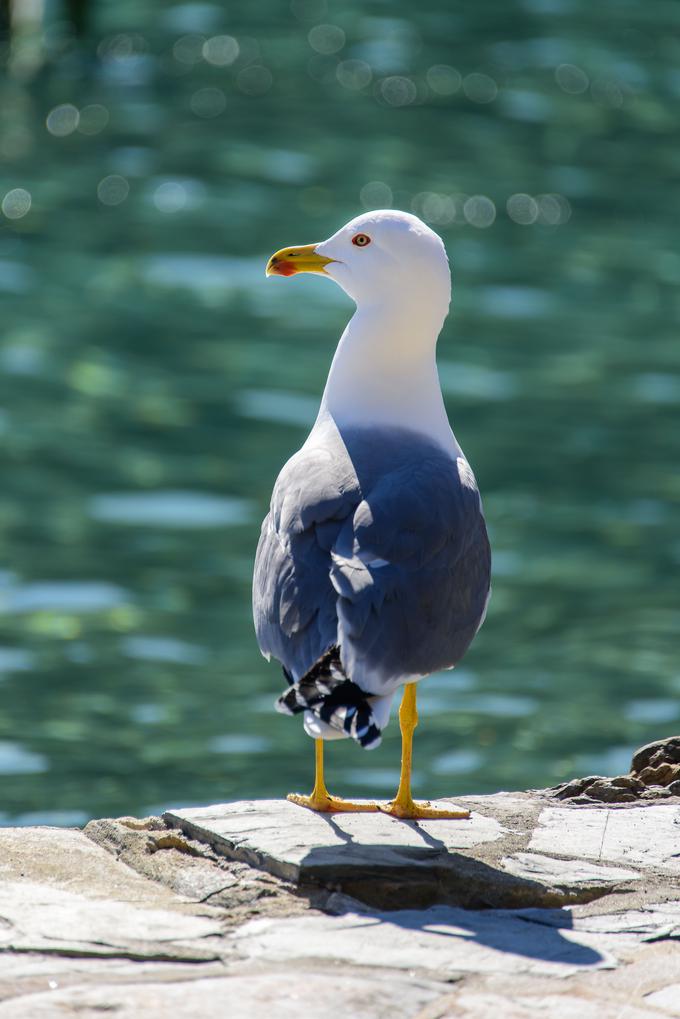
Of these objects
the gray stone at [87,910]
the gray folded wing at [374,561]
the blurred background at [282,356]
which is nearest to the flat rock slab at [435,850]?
the gray stone at [87,910]

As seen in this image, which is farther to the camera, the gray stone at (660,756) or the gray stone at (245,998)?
the gray stone at (660,756)

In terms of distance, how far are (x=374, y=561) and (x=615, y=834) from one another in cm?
93

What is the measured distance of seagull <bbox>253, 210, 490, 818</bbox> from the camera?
14.0 ft

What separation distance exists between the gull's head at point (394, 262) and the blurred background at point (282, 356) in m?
3.79

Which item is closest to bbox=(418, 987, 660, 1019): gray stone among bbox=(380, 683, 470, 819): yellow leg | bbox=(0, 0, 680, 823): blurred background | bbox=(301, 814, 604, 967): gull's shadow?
bbox=(301, 814, 604, 967): gull's shadow

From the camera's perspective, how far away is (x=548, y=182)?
18.3 metres

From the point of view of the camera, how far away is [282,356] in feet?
46.3

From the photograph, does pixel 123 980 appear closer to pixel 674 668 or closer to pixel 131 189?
pixel 674 668

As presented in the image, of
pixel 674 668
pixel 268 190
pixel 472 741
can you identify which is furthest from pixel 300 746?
pixel 268 190

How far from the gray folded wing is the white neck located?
0.10 metres

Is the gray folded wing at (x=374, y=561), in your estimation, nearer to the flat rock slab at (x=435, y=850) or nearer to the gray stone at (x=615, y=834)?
the flat rock slab at (x=435, y=850)

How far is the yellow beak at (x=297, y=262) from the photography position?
532 cm

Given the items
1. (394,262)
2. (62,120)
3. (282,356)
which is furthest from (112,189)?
(394,262)

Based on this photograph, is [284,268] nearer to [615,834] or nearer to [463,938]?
[615,834]
